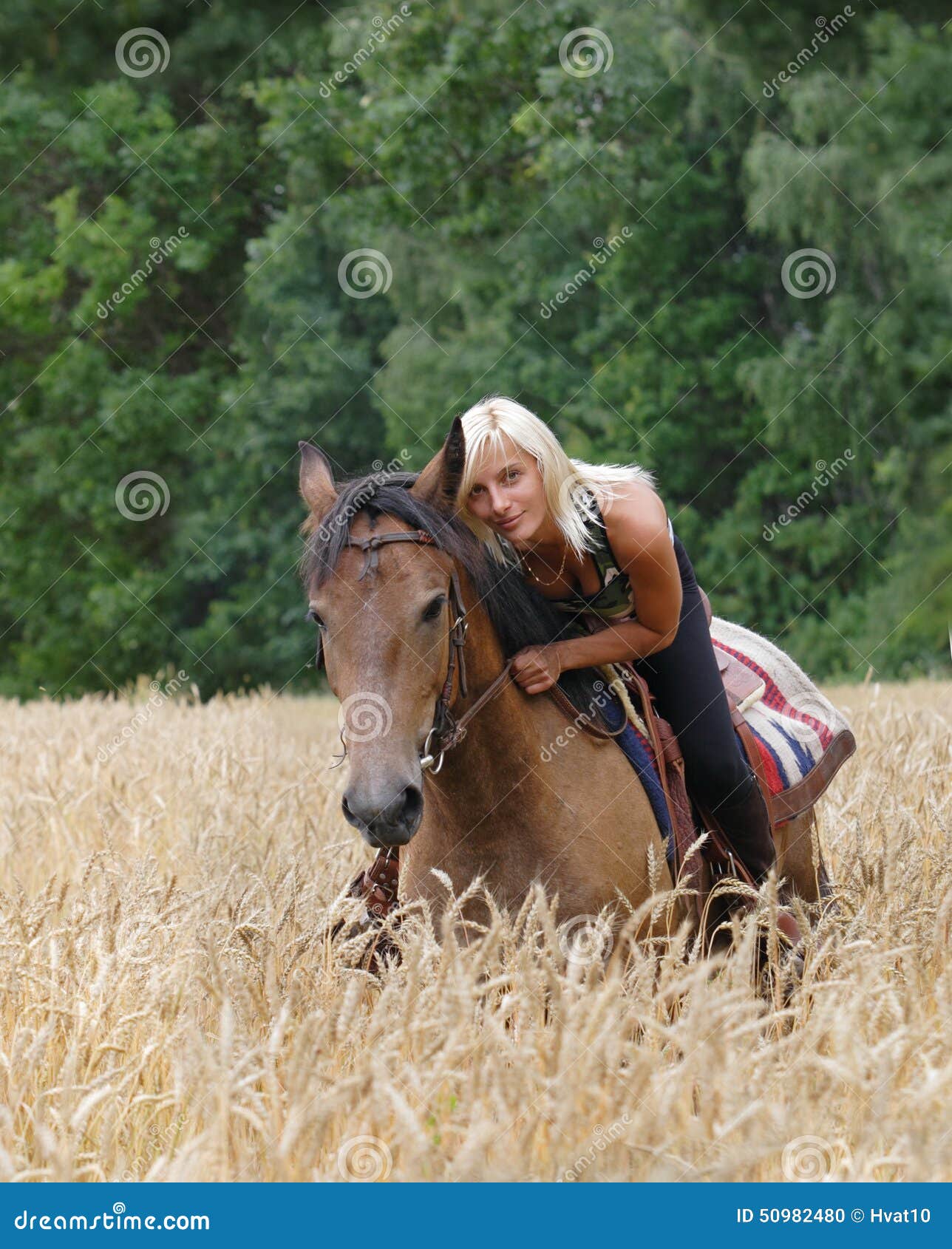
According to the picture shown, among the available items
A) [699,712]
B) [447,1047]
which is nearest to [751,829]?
[699,712]

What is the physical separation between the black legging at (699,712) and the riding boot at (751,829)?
25 mm

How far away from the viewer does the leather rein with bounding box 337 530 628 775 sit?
352cm

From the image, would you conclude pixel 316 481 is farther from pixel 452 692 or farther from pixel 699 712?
pixel 699 712

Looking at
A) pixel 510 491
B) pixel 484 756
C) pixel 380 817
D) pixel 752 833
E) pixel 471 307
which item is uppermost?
pixel 471 307

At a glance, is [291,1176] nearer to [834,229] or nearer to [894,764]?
[894,764]

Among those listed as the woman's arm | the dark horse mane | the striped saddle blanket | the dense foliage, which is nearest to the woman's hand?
the woman's arm

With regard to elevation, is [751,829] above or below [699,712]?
below

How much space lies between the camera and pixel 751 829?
4.43m

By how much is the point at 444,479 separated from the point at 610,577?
2.28 feet

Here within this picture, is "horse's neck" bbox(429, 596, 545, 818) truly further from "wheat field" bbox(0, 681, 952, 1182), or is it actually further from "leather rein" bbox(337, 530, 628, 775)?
"wheat field" bbox(0, 681, 952, 1182)

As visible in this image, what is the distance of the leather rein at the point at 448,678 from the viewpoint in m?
3.52

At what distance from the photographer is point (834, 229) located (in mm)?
19062

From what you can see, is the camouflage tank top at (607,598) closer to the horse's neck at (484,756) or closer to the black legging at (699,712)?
the black legging at (699,712)

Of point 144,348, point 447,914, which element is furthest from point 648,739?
point 144,348
